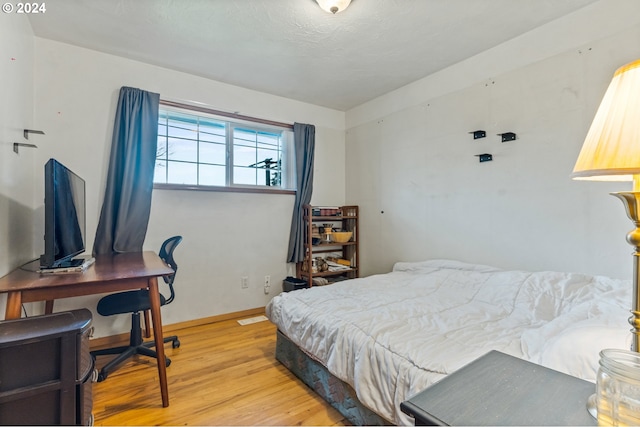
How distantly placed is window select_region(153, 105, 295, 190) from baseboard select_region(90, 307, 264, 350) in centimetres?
135

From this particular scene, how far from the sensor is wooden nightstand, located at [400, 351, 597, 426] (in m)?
0.64

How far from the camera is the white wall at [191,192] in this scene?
244 cm

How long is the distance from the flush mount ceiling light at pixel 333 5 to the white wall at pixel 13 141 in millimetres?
1761

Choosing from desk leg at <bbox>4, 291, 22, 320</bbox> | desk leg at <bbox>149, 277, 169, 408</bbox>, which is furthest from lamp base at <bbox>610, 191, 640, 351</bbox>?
desk leg at <bbox>4, 291, 22, 320</bbox>

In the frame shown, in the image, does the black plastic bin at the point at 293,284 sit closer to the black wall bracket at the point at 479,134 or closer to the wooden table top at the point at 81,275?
the wooden table top at the point at 81,275

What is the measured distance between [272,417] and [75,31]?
305 centimetres

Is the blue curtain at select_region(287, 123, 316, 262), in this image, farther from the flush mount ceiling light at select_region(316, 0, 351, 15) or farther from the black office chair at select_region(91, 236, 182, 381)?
the flush mount ceiling light at select_region(316, 0, 351, 15)

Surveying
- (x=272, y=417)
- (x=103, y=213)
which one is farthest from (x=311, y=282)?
(x=103, y=213)

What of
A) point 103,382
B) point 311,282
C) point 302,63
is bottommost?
point 103,382

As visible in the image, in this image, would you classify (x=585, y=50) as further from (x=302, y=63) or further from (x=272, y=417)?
(x=272, y=417)

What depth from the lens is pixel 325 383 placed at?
1.74 metres

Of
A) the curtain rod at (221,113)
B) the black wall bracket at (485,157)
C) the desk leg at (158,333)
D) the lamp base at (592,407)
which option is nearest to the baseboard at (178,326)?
the desk leg at (158,333)

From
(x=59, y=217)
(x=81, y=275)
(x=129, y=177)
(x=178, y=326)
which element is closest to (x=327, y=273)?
(x=178, y=326)

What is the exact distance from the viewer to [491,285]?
7.07ft
